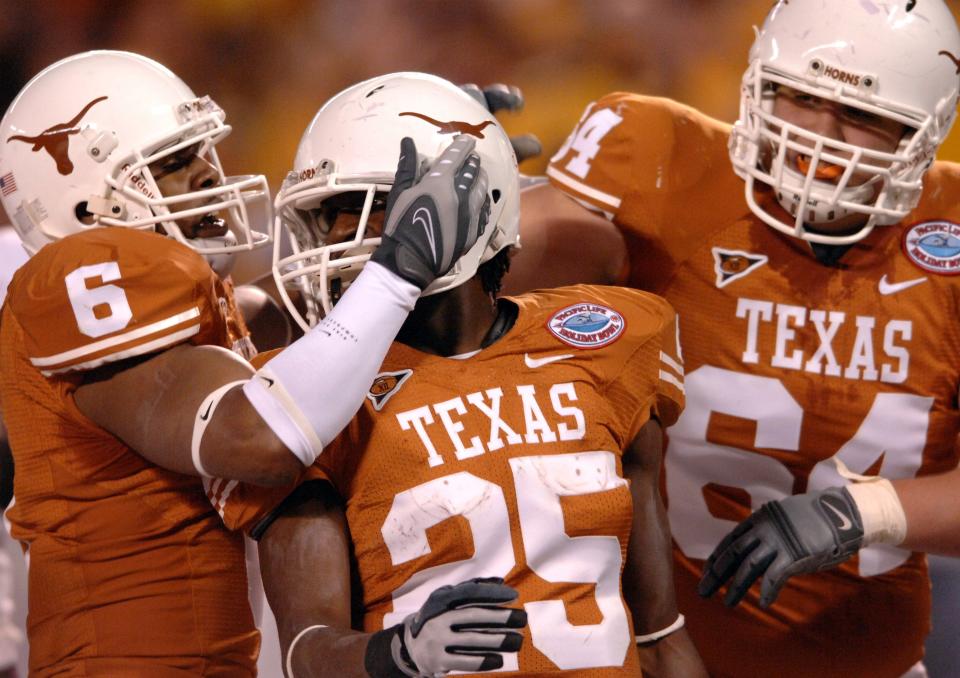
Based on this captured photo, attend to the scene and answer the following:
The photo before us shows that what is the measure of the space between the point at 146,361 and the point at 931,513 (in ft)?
3.92

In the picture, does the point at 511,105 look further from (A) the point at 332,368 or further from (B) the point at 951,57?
(A) the point at 332,368

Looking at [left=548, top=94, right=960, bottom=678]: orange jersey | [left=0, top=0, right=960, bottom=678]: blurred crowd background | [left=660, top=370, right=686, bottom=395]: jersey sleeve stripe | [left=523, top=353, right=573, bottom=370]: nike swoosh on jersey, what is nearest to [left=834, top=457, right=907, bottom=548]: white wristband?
[left=548, top=94, right=960, bottom=678]: orange jersey

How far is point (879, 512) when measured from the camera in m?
1.80

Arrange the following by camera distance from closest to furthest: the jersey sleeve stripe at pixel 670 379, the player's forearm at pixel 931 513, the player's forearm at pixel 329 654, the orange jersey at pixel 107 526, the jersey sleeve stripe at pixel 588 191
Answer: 1. the player's forearm at pixel 329 654
2. the orange jersey at pixel 107 526
3. the jersey sleeve stripe at pixel 670 379
4. the player's forearm at pixel 931 513
5. the jersey sleeve stripe at pixel 588 191

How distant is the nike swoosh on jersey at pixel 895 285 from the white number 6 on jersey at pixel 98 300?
1.24 m

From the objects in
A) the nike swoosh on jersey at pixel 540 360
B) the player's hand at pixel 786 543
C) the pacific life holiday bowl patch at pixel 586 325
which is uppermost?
the pacific life holiday bowl patch at pixel 586 325

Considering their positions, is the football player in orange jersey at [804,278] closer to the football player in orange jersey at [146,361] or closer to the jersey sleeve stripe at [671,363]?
the jersey sleeve stripe at [671,363]

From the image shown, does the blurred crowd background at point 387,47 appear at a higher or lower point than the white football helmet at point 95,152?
lower

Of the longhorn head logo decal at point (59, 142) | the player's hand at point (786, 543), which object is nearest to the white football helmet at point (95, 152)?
the longhorn head logo decal at point (59, 142)

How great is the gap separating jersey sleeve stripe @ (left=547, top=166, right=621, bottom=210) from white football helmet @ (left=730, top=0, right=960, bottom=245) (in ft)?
0.78

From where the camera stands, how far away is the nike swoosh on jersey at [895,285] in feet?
6.59

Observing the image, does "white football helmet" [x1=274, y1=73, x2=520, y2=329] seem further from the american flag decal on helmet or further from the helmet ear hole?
the american flag decal on helmet

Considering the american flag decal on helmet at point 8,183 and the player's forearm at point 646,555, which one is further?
the american flag decal on helmet at point 8,183

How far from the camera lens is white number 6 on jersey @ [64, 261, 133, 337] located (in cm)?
150
